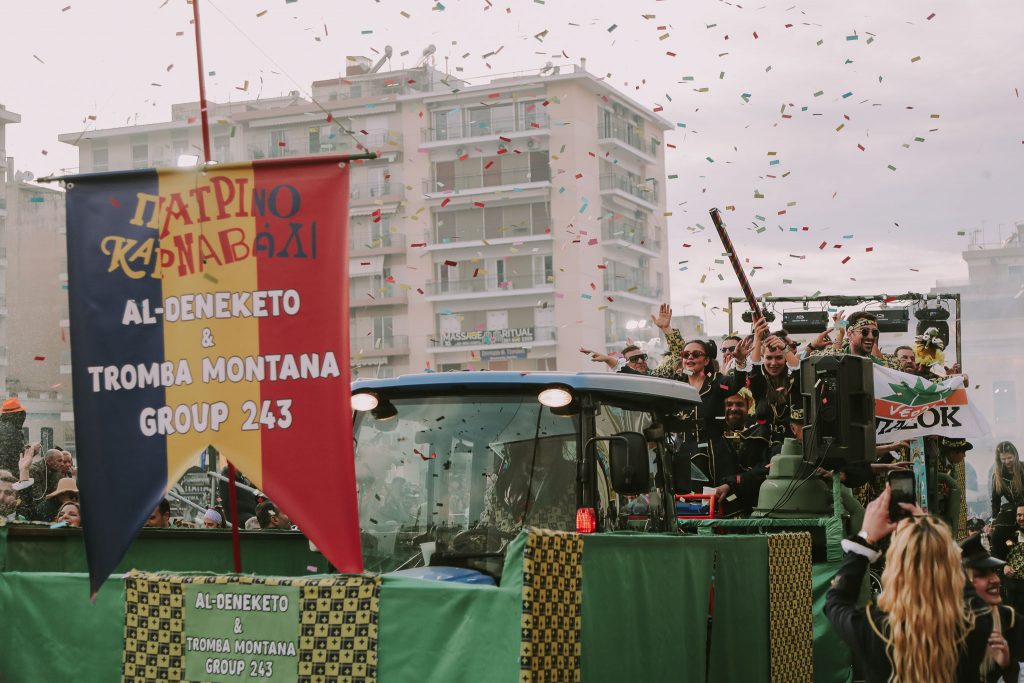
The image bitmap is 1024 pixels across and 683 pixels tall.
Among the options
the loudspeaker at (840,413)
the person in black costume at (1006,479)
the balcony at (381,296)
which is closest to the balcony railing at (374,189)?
the balcony at (381,296)

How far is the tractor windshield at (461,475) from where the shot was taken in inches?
305

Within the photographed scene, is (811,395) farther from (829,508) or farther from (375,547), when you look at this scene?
(375,547)

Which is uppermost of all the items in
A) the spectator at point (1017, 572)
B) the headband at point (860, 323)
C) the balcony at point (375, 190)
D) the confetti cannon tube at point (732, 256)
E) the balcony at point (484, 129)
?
the balcony at point (484, 129)

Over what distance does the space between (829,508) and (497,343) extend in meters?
67.4

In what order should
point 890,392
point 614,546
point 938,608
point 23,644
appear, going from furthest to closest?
point 890,392
point 23,644
point 614,546
point 938,608

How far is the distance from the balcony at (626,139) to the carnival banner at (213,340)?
7645 cm

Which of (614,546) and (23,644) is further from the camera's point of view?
(23,644)

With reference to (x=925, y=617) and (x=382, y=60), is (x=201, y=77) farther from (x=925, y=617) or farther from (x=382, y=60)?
(x=382, y=60)

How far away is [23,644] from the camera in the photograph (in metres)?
7.46

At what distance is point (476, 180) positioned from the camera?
81.1 metres

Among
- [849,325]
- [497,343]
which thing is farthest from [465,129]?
[849,325]

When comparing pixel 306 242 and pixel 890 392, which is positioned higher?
pixel 306 242

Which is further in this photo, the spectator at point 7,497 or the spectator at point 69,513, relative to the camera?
the spectator at point 7,497

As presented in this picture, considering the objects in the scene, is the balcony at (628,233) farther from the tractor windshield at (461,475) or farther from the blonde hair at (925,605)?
the blonde hair at (925,605)
